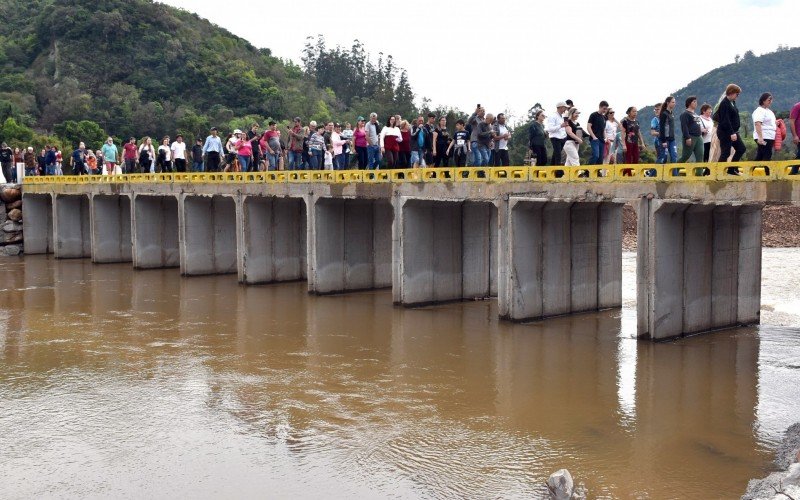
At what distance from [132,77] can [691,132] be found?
3810 inches

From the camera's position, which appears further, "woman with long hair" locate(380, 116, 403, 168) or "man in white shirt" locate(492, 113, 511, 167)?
"woman with long hair" locate(380, 116, 403, 168)

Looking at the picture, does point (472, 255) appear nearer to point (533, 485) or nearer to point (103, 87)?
point (533, 485)

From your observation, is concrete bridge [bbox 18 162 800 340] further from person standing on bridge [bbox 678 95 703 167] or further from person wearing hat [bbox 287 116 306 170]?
person wearing hat [bbox 287 116 306 170]

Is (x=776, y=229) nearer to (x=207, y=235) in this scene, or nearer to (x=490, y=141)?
(x=490, y=141)

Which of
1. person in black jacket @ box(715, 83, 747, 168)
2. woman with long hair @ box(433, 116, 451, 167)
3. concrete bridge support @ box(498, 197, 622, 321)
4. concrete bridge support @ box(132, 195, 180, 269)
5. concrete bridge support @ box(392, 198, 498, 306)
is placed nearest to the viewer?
person in black jacket @ box(715, 83, 747, 168)

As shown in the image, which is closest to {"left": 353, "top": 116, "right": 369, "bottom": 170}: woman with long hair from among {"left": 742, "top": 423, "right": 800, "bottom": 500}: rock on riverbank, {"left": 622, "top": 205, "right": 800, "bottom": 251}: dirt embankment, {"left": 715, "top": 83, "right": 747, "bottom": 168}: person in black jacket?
{"left": 715, "top": 83, "right": 747, "bottom": 168}: person in black jacket

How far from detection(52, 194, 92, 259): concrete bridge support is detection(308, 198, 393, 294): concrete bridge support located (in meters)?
19.2

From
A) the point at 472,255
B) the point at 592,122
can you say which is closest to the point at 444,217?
the point at 472,255

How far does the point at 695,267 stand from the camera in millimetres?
19547

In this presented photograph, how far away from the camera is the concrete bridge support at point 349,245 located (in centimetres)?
2753

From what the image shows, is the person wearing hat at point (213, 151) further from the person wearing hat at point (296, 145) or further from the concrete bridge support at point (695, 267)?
the concrete bridge support at point (695, 267)

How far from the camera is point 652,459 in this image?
40.0ft

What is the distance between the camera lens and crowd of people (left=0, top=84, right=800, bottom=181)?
16.4m

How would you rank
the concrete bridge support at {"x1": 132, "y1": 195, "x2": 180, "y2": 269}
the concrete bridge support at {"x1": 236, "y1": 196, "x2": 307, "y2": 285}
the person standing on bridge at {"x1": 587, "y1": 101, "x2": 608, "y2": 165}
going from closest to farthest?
1. the person standing on bridge at {"x1": 587, "y1": 101, "x2": 608, "y2": 165}
2. the concrete bridge support at {"x1": 236, "y1": 196, "x2": 307, "y2": 285}
3. the concrete bridge support at {"x1": 132, "y1": 195, "x2": 180, "y2": 269}
